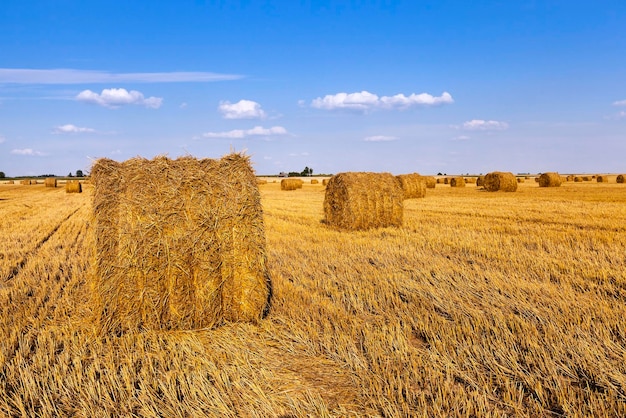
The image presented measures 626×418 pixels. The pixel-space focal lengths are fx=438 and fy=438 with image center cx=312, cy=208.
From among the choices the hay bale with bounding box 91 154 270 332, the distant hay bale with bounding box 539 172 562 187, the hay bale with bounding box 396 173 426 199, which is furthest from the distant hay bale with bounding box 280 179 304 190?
the hay bale with bounding box 91 154 270 332

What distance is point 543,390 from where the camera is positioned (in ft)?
11.4

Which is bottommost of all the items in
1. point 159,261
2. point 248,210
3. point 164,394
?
point 164,394

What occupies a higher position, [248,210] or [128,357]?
[248,210]

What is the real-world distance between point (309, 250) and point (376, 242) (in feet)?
5.93

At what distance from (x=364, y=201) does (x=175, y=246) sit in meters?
8.07

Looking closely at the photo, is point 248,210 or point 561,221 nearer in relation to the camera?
point 248,210

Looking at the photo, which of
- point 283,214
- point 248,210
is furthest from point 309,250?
point 283,214

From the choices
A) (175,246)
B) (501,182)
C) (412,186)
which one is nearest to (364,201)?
(175,246)

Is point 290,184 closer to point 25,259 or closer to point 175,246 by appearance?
point 25,259

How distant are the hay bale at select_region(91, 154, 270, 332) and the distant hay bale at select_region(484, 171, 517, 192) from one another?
28928mm

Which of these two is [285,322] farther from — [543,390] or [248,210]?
[543,390]

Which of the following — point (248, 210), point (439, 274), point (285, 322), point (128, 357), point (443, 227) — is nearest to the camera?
point (128, 357)

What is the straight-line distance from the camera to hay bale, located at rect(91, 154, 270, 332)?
202 inches

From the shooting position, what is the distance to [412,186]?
2586cm
